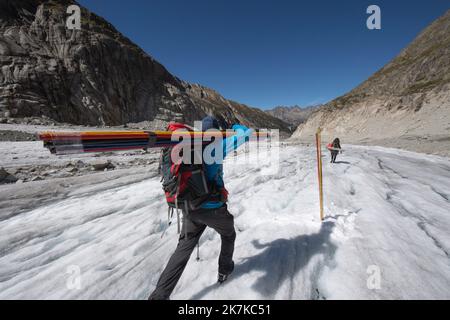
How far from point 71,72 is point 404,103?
60.7 metres

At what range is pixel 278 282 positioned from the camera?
269cm

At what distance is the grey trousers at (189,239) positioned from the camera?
2293 mm

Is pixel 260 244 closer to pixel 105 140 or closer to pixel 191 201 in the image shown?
pixel 191 201

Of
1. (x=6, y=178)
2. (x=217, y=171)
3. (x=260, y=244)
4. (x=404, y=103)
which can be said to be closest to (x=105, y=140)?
(x=217, y=171)

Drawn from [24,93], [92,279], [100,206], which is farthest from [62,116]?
[92,279]

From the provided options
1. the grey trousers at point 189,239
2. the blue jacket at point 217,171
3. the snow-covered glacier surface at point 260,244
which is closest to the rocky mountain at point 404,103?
the snow-covered glacier surface at point 260,244

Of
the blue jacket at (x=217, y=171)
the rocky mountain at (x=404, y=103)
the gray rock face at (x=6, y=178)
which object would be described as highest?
the rocky mountain at (x=404, y=103)

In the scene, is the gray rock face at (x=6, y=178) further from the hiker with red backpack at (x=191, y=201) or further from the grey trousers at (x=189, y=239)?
the grey trousers at (x=189, y=239)

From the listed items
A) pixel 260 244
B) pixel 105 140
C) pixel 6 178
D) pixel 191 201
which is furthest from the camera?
pixel 6 178

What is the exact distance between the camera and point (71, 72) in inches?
1690

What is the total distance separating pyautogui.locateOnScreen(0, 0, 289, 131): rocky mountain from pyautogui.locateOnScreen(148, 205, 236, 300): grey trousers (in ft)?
116

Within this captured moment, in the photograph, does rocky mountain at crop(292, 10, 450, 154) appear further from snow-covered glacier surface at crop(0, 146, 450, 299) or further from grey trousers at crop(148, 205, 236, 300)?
grey trousers at crop(148, 205, 236, 300)

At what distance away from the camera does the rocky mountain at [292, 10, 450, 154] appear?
25.4 meters
